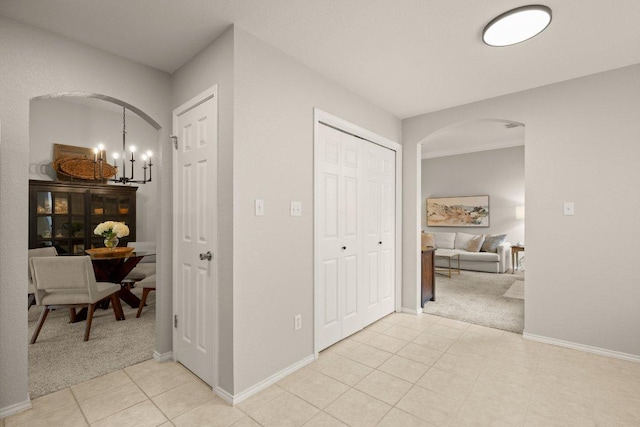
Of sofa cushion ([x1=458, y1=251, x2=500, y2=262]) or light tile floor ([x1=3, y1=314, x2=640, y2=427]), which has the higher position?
sofa cushion ([x1=458, y1=251, x2=500, y2=262])

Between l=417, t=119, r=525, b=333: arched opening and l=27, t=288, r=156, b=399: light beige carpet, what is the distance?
12.8 ft

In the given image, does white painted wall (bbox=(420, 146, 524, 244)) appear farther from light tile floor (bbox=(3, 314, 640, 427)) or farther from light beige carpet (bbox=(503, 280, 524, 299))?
light tile floor (bbox=(3, 314, 640, 427))

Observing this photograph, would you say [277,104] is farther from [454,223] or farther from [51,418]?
[454,223]

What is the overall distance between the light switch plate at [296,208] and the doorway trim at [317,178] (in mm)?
162

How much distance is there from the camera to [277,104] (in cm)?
227

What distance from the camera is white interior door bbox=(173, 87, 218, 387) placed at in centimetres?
215

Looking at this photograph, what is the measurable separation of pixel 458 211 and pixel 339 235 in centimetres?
524

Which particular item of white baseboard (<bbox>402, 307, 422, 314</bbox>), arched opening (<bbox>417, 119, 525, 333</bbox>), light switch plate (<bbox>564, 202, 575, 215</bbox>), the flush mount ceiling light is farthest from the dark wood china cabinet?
light switch plate (<bbox>564, 202, 575, 215</bbox>)

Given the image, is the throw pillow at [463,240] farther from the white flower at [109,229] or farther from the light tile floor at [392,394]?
the white flower at [109,229]

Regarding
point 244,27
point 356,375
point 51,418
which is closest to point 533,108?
point 244,27

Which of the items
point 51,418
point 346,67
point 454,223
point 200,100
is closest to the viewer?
point 51,418

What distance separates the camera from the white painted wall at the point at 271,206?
6.63ft

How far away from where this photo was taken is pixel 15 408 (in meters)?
1.85

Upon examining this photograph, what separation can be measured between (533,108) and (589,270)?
1593 millimetres
